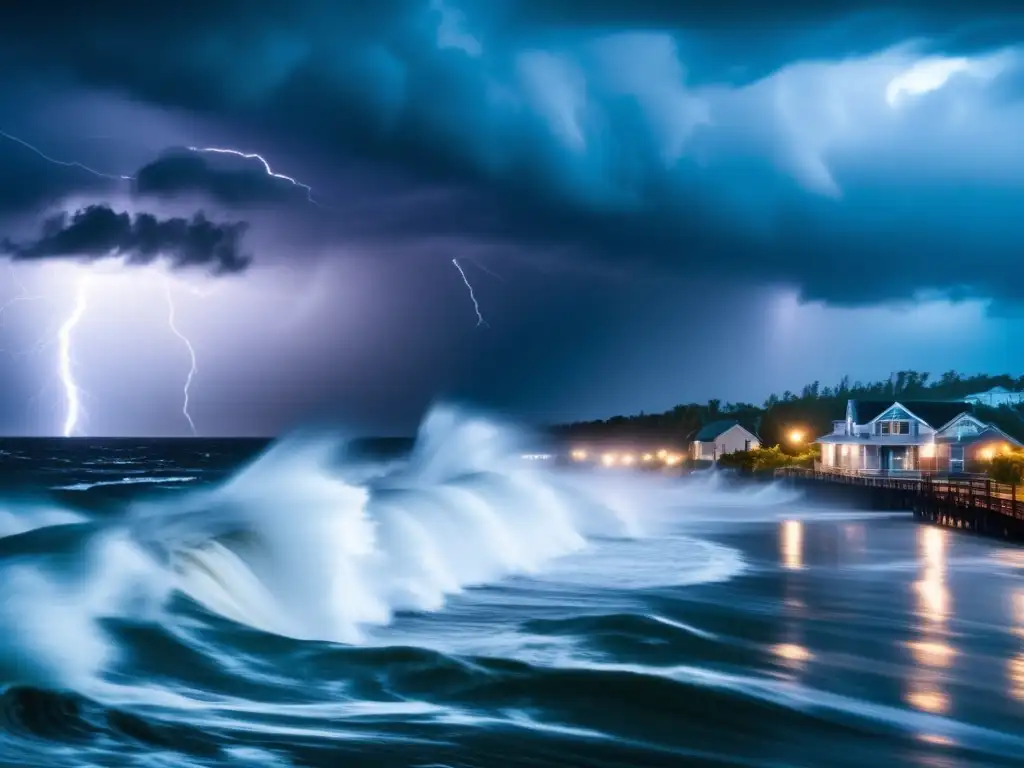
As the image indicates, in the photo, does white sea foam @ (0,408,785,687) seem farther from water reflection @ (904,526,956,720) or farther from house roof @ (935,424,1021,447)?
house roof @ (935,424,1021,447)

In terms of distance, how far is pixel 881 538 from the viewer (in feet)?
150

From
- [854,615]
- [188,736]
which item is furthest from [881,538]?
[188,736]

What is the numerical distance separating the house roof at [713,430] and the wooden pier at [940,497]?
48784mm

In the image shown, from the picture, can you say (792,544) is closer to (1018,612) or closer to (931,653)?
(1018,612)

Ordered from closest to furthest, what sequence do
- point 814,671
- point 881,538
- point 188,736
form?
point 188,736, point 814,671, point 881,538

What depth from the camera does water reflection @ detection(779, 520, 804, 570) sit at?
115 feet

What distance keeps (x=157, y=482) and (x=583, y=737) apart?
8062 cm

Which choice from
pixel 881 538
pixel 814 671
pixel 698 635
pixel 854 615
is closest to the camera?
pixel 814 671

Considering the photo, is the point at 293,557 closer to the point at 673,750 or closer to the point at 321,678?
the point at 321,678

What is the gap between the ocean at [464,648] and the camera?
41.0 feet

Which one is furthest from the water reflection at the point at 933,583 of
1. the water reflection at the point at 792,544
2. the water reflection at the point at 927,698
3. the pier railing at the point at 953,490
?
the water reflection at the point at 927,698

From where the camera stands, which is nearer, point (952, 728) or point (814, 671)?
point (952, 728)

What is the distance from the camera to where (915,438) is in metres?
87.7

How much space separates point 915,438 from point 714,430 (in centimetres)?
4842
